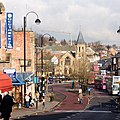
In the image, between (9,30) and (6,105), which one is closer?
(6,105)

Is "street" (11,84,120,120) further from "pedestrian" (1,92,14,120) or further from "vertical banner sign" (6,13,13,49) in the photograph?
"pedestrian" (1,92,14,120)

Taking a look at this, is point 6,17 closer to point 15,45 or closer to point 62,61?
point 15,45

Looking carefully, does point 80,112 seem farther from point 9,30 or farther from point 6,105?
point 6,105

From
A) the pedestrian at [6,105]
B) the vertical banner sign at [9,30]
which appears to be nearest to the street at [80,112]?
the vertical banner sign at [9,30]

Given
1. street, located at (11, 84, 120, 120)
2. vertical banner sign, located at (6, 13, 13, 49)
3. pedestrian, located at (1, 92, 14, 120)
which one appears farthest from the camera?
vertical banner sign, located at (6, 13, 13, 49)

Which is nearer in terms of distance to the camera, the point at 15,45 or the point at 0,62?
the point at 0,62

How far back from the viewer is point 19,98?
49.7 meters

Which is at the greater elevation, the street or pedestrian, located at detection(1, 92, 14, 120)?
pedestrian, located at detection(1, 92, 14, 120)

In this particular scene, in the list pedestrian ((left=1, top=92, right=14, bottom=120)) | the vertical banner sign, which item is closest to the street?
the vertical banner sign

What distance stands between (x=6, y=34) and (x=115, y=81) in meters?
33.2

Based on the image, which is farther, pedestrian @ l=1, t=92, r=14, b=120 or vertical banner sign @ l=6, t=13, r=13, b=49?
vertical banner sign @ l=6, t=13, r=13, b=49

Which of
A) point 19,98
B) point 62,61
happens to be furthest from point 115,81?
point 62,61

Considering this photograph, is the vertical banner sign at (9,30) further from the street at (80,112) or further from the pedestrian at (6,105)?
the pedestrian at (6,105)

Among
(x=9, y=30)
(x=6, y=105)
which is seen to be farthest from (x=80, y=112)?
(x=6, y=105)
